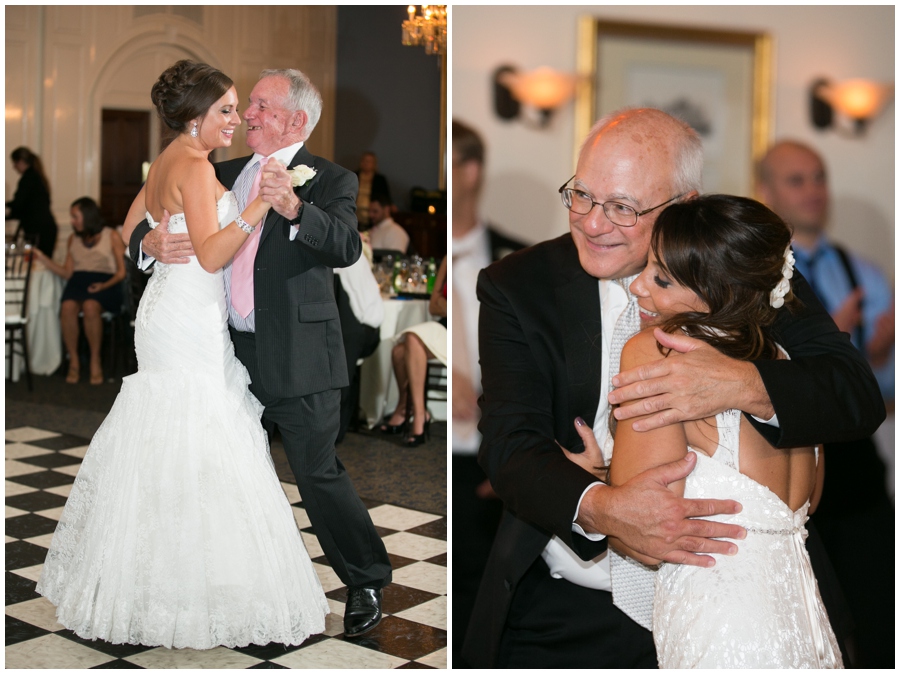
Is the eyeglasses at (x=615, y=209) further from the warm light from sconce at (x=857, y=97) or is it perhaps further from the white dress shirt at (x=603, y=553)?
the warm light from sconce at (x=857, y=97)

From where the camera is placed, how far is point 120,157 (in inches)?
413

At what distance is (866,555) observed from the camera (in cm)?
333

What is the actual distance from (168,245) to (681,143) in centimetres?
138

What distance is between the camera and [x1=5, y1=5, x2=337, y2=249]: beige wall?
957 cm

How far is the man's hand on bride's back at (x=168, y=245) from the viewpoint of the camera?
Result: 2566 mm

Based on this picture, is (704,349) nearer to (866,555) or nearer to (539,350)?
(539,350)

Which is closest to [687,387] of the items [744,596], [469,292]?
[744,596]

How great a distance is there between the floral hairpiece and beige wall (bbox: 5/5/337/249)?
322 inches

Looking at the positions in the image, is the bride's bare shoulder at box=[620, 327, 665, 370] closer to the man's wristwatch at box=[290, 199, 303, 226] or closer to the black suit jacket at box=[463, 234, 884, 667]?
the black suit jacket at box=[463, 234, 884, 667]

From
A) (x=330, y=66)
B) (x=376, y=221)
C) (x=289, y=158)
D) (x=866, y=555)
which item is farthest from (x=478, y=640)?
(x=330, y=66)

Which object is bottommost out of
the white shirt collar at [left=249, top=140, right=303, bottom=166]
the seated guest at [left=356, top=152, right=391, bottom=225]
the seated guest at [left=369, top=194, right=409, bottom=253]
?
the white shirt collar at [left=249, top=140, right=303, bottom=166]

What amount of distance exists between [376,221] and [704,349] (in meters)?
6.49

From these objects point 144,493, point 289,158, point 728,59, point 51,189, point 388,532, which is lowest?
point 388,532

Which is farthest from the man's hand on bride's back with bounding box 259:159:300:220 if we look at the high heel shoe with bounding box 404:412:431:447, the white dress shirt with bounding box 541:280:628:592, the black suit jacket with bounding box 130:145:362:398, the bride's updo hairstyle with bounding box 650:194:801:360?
the high heel shoe with bounding box 404:412:431:447
